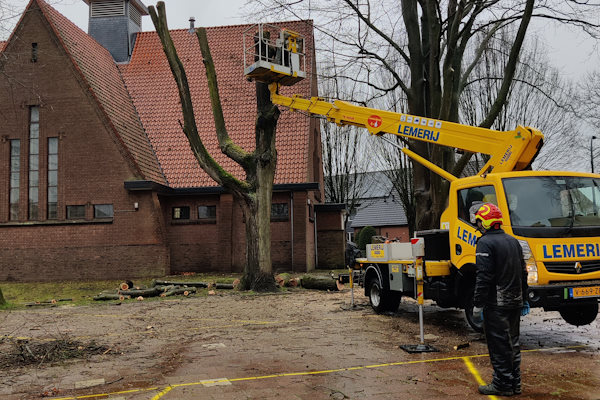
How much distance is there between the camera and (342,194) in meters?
38.2

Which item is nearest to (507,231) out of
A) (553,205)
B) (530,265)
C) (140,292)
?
(530,265)

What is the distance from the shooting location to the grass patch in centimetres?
1550

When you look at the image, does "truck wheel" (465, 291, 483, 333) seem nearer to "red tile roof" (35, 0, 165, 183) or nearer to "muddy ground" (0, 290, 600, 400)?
"muddy ground" (0, 290, 600, 400)

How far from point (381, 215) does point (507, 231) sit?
41600 millimetres

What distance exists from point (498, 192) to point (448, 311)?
4.26 meters

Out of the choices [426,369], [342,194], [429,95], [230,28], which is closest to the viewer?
[426,369]

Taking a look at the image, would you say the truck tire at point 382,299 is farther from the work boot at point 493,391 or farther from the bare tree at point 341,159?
the bare tree at point 341,159

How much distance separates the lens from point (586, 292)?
7371mm

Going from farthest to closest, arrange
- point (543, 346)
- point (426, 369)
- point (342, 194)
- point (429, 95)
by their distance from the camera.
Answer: point (342, 194) < point (429, 95) < point (543, 346) < point (426, 369)

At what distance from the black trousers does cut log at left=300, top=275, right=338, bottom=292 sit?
10.9m

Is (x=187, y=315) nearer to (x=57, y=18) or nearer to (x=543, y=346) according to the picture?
(x=543, y=346)

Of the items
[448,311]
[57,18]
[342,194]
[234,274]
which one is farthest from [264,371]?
[342,194]

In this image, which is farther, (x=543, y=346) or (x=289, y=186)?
(x=289, y=186)

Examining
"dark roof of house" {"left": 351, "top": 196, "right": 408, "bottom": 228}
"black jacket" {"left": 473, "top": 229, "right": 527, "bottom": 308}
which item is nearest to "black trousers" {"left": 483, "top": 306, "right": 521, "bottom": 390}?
"black jacket" {"left": 473, "top": 229, "right": 527, "bottom": 308}
